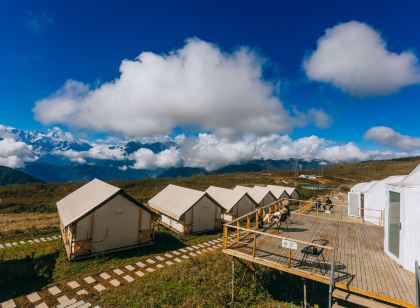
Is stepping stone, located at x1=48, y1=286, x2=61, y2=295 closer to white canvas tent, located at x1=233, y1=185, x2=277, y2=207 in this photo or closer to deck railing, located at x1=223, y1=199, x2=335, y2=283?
deck railing, located at x1=223, y1=199, x2=335, y2=283

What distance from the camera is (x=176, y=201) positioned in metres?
28.5

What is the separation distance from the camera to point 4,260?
16266mm

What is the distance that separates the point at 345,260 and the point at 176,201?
19879 millimetres

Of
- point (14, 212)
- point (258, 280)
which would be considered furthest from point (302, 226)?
point (14, 212)

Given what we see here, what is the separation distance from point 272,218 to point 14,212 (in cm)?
4083

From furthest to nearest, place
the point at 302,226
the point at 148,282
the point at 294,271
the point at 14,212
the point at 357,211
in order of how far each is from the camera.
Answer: the point at 14,212, the point at 357,211, the point at 302,226, the point at 148,282, the point at 294,271

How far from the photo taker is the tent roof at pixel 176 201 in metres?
25.9

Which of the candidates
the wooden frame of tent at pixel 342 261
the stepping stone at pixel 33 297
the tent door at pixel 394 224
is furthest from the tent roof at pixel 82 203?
the tent door at pixel 394 224

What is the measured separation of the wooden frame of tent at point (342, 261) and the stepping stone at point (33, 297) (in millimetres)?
9282

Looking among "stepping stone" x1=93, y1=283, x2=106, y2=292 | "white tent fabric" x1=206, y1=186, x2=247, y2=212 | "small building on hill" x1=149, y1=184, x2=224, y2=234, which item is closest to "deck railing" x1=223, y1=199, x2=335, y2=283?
"stepping stone" x1=93, y1=283, x2=106, y2=292

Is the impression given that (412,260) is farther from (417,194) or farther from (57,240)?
(57,240)

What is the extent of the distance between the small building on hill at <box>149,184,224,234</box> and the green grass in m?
9.55

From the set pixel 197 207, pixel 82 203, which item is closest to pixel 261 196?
pixel 197 207

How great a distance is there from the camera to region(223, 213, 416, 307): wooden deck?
9031 millimetres
